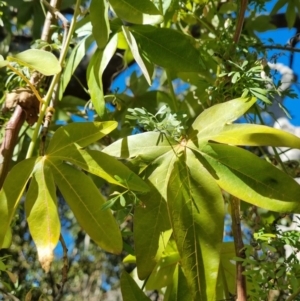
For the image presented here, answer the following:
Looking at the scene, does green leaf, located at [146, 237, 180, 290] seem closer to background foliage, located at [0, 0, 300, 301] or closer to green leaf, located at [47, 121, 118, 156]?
background foliage, located at [0, 0, 300, 301]

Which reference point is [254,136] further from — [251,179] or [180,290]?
[180,290]

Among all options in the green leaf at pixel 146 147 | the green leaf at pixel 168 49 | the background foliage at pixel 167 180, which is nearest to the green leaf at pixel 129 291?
the background foliage at pixel 167 180

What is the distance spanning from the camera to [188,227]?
1.57ft

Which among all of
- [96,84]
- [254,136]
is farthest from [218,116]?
[96,84]

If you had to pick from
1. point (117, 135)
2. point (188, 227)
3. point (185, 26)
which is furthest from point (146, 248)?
point (185, 26)

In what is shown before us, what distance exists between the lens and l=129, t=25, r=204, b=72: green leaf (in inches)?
23.6

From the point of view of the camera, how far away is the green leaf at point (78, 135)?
1.67 feet

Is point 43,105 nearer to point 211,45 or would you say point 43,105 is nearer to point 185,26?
point 211,45

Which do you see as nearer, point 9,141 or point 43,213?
point 43,213

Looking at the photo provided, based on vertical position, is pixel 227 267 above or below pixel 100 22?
below

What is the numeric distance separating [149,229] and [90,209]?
53 millimetres

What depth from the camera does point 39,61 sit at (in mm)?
518

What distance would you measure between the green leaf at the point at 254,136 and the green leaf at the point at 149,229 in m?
0.08

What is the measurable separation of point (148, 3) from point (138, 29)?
69 millimetres
